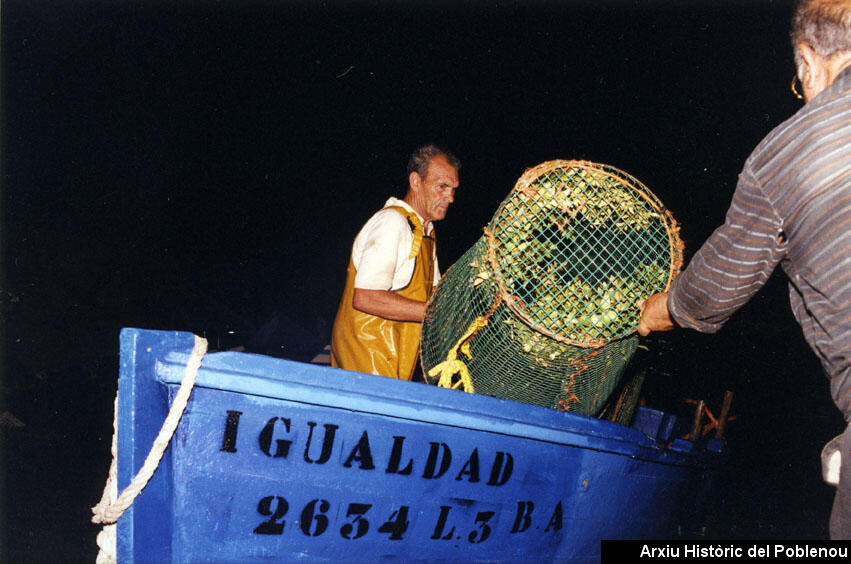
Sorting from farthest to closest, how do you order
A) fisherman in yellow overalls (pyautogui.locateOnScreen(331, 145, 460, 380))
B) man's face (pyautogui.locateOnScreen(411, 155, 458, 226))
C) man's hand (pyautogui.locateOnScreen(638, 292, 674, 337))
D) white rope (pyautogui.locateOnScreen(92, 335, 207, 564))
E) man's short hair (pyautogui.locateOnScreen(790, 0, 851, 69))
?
man's face (pyautogui.locateOnScreen(411, 155, 458, 226)), fisherman in yellow overalls (pyautogui.locateOnScreen(331, 145, 460, 380)), man's hand (pyautogui.locateOnScreen(638, 292, 674, 337)), white rope (pyautogui.locateOnScreen(92, 335, 207, 564)), man's short hair (pyautogui.locateOnScreen(790, 0, 851, 69))

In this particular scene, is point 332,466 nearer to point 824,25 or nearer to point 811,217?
point 811,217

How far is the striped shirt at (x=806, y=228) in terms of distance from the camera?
48.9 inches

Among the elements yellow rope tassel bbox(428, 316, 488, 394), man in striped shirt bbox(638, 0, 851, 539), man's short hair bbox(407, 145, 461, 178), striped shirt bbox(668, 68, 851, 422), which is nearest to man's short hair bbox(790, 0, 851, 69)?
man in striped shirt bbox(638, 0, 851, 539)

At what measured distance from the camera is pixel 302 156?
8.29 meters

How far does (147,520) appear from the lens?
5.64 feet

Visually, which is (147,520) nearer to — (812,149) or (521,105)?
(812,149)

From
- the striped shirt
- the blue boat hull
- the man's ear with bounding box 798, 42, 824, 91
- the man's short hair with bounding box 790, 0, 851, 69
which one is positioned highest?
the man's short hair with bounding box 790, 0, 851, 69

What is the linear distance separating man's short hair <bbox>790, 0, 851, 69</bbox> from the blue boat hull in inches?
60.9

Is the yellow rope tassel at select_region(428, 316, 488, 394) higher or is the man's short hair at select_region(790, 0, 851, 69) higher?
the man's short hair at select_region(790, 0, 851, 69)

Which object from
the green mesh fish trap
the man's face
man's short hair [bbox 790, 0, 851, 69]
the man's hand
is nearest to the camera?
man's short hair [bbox 790, 0, 851, 69]

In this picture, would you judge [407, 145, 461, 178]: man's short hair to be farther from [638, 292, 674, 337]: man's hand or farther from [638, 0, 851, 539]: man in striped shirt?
[638, 0, 851, 539]: man in striped shirt

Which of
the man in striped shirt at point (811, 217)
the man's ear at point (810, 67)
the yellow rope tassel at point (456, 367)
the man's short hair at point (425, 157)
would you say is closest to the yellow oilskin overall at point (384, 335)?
the man's short hair at point (425, 157)

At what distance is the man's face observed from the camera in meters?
3.34

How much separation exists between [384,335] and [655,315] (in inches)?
59.5
